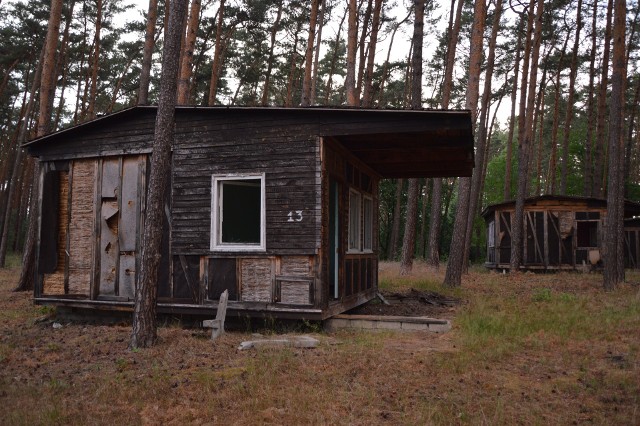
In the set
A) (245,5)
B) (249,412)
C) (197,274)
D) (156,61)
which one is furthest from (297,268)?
(156,61)

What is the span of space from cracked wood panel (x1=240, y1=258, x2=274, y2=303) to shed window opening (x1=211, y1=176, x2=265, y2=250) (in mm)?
286

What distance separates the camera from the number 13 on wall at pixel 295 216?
9.21 metres

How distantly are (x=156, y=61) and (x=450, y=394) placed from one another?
30103mm

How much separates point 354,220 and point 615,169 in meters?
7.69

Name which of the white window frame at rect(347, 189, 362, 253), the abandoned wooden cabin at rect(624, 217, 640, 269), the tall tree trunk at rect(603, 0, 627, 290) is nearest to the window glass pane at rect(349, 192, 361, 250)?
the white window frame at rect(347, 189, 362, 253)

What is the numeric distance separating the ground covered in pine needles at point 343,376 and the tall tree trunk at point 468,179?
5783 millimetres

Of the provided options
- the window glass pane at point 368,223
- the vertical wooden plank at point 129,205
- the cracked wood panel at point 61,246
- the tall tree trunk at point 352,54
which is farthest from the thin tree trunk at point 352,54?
the cracked wood panel at point 61,246

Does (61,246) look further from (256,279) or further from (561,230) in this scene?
(561,230)

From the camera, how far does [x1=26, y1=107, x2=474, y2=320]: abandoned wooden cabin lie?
9156mm

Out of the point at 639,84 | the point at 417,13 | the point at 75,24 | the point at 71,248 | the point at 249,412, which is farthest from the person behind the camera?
the point at 639,84

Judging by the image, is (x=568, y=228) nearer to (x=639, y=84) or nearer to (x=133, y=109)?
(x=639, y=84)

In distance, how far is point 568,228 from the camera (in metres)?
24.4

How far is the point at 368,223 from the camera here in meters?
13.4

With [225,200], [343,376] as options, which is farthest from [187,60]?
[343,376]
